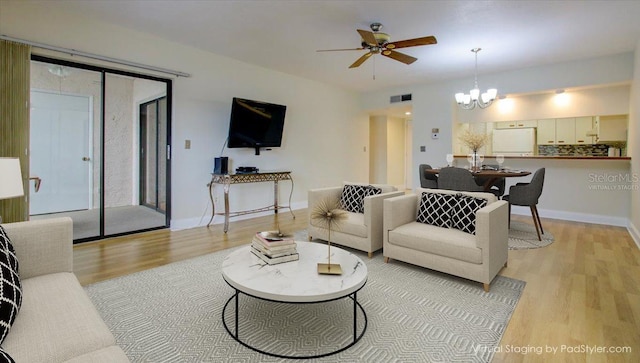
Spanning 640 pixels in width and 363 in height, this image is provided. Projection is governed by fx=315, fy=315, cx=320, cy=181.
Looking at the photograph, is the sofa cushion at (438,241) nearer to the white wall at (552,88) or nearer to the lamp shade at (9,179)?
the lamp shade at (9,179)

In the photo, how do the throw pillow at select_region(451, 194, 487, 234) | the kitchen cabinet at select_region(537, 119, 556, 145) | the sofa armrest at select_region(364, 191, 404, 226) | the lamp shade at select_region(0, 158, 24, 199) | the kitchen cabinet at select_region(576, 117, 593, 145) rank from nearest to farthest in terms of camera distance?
the lamp shade at select_region(0, 158, 24, 199) < the throw pillow at select_region(451, 194, 487, 234) < the sofa armrest at select_region(364, 191, 404, 226) < the kitchen cabinet at select_region(576, 117, 593, 145) < the kitchen cabinet at select_region(537, 119, 556, 145)

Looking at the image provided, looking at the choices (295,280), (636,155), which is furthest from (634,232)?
(295,280)

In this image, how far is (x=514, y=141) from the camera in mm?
6492

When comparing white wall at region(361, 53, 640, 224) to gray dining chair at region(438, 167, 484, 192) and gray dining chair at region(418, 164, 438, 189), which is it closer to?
gray dining chair at region(418, 164, 438, 189)

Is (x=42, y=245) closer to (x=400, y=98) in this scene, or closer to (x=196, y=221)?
(x=196, y=221)

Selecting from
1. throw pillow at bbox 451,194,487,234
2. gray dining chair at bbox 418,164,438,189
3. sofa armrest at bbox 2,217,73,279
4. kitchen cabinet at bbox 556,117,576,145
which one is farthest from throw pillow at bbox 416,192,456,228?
kitchen cabinet at bbox 556,117,576,145

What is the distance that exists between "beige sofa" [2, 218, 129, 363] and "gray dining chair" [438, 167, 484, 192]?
3.91 meters

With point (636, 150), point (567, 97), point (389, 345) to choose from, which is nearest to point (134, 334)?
point (389, 345)

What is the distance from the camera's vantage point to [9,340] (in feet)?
3.57

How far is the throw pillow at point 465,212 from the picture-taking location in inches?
110

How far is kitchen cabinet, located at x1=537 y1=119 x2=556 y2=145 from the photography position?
622 cm

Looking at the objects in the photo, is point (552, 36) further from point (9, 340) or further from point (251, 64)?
point (9, 340)

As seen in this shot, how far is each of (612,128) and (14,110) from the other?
8.30 meters

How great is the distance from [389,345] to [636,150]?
447 cm
